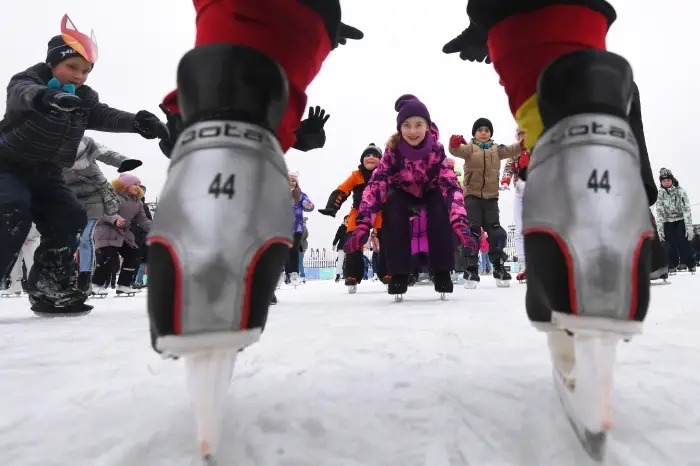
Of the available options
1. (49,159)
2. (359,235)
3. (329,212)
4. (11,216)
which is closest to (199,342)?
(11,216)

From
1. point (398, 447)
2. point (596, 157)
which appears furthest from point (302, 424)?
point (596, 157)

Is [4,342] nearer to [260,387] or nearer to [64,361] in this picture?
[64,361]

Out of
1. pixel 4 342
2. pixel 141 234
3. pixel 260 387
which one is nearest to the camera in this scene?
pixel 260 387

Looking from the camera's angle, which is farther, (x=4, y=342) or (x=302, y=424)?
(x=4, y=342)

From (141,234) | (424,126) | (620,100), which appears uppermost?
(424,126)

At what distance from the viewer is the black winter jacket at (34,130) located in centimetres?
207

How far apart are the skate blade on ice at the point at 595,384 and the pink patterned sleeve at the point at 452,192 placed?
2.73 meters

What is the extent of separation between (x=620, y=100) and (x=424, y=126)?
8.97 feet

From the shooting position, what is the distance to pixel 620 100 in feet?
1.46

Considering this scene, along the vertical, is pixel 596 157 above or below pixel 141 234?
below

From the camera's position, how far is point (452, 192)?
311 centimetres

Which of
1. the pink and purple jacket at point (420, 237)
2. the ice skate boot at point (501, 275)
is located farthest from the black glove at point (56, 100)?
the ice skate boot at point (501, 275)

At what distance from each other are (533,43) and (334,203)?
382cm

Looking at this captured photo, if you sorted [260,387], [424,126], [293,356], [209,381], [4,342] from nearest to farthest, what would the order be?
[209,381] < [260,387] < [293,356] < [4,342] < [424,126]
